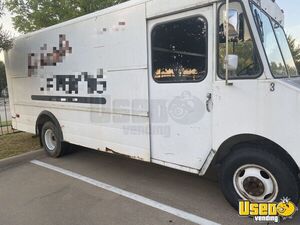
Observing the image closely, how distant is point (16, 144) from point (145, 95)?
4.71 m

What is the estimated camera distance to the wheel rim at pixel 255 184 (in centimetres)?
317

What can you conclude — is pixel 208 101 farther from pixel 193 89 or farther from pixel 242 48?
pixel 242 48

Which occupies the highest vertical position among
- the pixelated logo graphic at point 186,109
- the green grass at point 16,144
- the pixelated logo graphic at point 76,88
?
the pixelated logo graphic at point 76,88

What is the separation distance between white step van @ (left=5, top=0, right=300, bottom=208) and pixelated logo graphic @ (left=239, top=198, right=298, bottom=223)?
76 mm

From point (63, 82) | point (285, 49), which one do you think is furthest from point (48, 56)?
point (285, 49)

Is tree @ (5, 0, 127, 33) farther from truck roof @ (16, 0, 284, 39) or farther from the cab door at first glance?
the cab door

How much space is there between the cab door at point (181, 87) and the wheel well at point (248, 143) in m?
0.19

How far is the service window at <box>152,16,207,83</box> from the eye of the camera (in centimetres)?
342

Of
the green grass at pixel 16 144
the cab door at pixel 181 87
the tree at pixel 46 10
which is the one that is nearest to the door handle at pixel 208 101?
the cab door at pixel 181 87

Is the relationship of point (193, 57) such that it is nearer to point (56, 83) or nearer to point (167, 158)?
point (167, 158)

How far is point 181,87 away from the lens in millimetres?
3629

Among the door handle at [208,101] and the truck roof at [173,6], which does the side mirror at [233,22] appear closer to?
the truck roof at [173,6]

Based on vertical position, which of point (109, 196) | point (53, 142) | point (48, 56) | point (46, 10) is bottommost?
point (109, 196)

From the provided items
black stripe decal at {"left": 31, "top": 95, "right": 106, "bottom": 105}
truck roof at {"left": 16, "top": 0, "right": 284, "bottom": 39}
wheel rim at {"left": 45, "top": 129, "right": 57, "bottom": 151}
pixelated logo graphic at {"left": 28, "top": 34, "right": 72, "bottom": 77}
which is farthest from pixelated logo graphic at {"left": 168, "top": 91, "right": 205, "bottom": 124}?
wheel rim at {"left": 45, "top": 129, "right": 57, "bottom": 151}
